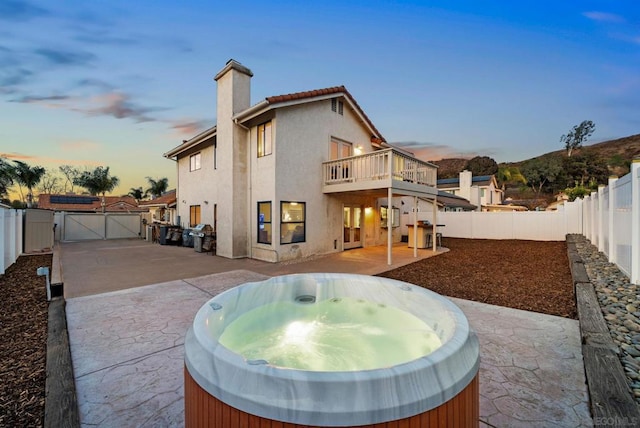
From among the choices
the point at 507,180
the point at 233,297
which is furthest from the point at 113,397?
the point at 507,180

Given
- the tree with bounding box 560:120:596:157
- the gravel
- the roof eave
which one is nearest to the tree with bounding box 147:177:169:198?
the roof eave

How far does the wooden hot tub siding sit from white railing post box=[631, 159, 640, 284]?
4.85 meters

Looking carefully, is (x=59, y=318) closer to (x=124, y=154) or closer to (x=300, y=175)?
(x=300, y=175)

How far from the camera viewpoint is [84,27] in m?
8.39

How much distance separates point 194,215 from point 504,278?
13550 millimetres

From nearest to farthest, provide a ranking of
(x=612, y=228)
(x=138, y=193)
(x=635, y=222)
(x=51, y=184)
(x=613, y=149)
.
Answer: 1. (x=635, y=222)
2. (x=612, y=228)
3. (x=51, y=184)
4. (x=138, y=193)
5. (x=613, y=149)

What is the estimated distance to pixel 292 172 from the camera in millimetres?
9281

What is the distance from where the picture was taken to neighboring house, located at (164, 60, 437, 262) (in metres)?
8.93

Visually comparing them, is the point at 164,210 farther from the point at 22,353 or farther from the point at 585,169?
the point at 585,169

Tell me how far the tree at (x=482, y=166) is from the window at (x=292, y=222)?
43916 millimetres

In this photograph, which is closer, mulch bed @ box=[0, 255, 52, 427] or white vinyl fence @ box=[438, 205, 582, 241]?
mulch bed @ box=[0, 255, 52, 427]

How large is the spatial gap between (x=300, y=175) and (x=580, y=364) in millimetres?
8098

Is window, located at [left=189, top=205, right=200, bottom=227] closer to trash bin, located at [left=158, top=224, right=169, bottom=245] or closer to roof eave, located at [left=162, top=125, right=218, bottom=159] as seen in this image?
trash bin, located at [left=158, top=224, right=169, bottom=245]

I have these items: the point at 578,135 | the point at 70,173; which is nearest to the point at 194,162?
the point at 70,173
